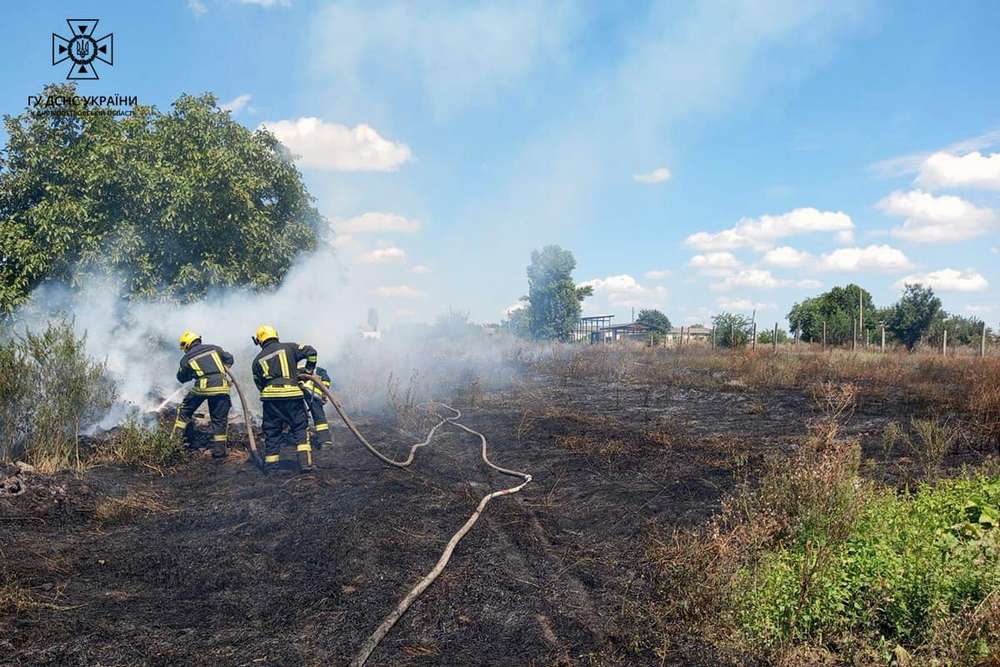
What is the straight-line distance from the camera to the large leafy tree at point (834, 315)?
1230 inches

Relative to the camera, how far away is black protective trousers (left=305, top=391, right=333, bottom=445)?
8734 millimetres

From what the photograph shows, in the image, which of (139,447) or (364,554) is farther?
(139,447)

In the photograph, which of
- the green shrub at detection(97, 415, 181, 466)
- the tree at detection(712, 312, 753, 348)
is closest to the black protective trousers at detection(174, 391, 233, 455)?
the green shrub at detection(97, 415, 181, 466)

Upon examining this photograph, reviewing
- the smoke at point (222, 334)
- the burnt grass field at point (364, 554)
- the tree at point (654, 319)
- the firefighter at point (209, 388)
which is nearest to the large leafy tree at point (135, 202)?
the smoke at point (222, 334)

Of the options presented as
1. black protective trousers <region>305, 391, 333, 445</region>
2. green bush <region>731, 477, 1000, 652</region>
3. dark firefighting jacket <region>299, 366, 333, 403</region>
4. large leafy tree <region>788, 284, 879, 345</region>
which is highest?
large leafy tree <region>788, 284, 879, 345</region>

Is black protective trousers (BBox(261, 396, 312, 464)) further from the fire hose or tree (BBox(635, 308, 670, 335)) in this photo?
tree (BBox(635, 308, 670, 335))

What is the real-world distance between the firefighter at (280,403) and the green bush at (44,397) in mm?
2028

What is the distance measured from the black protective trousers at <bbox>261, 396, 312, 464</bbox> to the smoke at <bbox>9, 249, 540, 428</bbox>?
9.59 feet

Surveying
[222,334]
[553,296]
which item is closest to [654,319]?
[553,296]

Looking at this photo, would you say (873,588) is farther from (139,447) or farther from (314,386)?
(139,447)

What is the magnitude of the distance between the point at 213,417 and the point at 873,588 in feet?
24.8

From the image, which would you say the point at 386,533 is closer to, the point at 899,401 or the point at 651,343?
the point at 899,401

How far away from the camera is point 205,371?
8406mm

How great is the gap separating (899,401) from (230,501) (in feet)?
41.1
